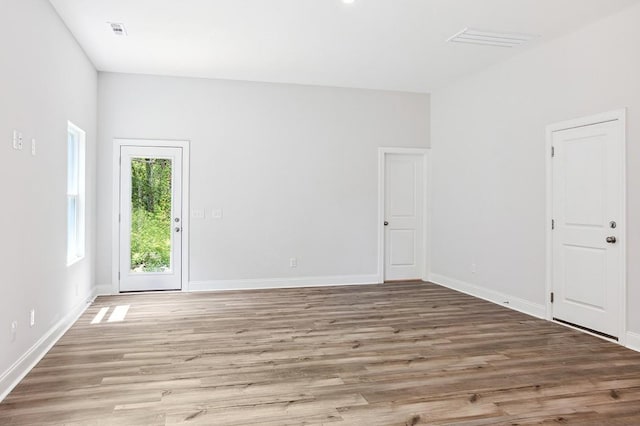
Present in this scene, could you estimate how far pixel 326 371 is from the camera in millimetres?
3197

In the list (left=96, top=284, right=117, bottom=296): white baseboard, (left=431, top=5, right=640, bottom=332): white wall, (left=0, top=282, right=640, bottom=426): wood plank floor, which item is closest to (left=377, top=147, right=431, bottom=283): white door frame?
(left=431, top=5, right=640, bottom=332): white wall

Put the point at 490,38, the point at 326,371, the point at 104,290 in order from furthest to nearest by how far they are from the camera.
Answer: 1. the point at 104,290
2. the point at 490,38
3. the point at 326,371

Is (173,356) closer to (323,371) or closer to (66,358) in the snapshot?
(66,358)

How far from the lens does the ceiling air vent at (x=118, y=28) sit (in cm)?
433

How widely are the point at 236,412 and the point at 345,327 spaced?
1.96 metres

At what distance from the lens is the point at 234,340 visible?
12.9 feet

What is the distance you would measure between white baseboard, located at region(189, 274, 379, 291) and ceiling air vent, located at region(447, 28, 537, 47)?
3606 mm

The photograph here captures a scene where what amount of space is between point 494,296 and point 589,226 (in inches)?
63.9

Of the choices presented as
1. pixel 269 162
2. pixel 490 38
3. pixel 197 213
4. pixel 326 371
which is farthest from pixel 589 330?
pixel 197 213

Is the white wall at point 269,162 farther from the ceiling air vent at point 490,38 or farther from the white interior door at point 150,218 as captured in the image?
the ceiling air vent at point 490,38

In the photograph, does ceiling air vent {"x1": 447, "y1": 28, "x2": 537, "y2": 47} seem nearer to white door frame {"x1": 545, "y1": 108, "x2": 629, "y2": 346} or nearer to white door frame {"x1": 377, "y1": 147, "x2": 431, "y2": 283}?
white door frame {"x1": 545, "y1": 108, "x2": 629, "y2": 346}

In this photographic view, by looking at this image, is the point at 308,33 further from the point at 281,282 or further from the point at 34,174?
the point at 281,282

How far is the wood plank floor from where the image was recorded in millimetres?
2555

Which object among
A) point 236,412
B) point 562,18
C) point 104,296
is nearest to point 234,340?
point 236,412
